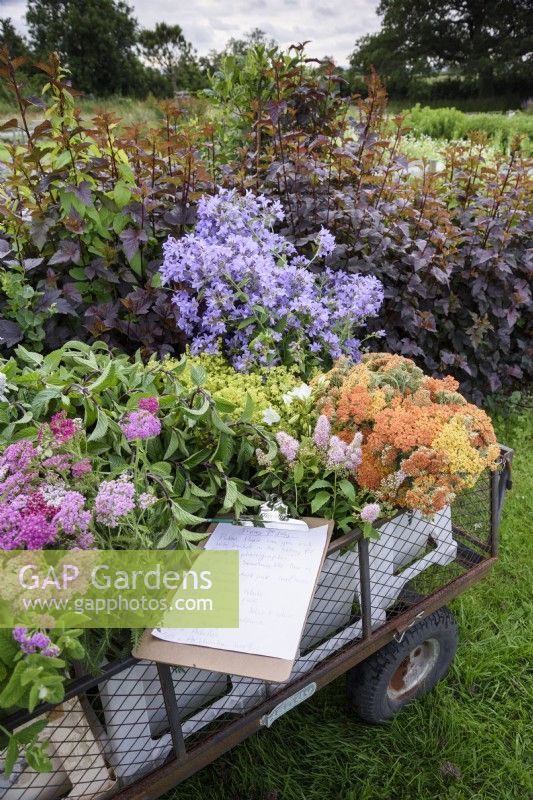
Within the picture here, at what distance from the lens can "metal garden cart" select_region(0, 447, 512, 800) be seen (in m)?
1.12

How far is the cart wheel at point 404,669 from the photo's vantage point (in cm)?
167

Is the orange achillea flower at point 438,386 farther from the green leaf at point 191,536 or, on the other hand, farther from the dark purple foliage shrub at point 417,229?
the dark purple foliage shrub at point 417,229

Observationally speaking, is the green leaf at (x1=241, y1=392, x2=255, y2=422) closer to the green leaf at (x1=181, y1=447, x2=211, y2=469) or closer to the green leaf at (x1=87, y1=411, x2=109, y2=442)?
the green leaf at (x1=181, y1=447, x2=211, y2=469)

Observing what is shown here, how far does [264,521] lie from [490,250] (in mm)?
2108

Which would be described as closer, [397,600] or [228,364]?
[397,600]

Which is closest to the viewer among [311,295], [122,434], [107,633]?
[107,633]

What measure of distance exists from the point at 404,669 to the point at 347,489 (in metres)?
0.84

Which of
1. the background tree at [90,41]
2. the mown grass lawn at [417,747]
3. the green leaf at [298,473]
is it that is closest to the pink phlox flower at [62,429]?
the green leaf at [298,473]

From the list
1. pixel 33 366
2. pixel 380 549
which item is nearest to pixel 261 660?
pixel 380 549

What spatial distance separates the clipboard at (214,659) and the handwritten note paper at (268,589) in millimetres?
10

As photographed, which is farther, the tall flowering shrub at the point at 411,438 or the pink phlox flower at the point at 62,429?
the tall flowering shrub at the point at 411,438

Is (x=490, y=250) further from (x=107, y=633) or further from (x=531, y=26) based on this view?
(x=531, y=26)

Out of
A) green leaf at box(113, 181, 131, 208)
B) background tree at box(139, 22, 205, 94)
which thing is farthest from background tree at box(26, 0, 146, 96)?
green leaf at box(113, 181, 131, 208)

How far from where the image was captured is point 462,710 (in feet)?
6.16
